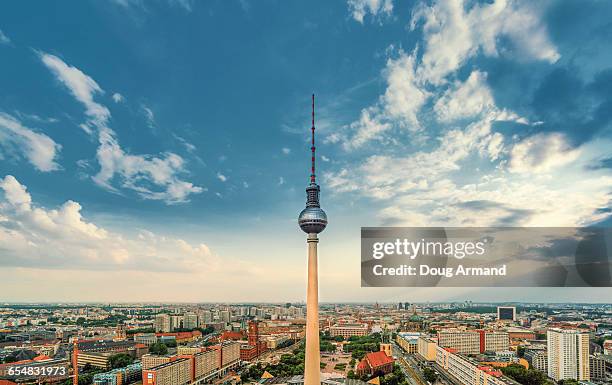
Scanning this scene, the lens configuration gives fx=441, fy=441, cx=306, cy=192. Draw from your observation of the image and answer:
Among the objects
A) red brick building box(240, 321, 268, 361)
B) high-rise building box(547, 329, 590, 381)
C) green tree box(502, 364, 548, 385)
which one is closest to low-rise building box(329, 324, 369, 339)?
red brick building box(240, 321, 268, 361)

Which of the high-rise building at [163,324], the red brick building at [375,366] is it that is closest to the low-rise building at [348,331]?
the high-rise building at [163,324]

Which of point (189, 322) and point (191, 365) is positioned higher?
point (191, 365)

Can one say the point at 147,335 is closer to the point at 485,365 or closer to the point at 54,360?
the point at 54,360

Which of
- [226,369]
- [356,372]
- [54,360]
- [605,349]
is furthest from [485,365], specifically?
[54,360]

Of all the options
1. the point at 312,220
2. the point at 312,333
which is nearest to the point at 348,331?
the point at 312,333

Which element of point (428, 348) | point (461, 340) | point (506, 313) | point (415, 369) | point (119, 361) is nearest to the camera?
point (415, 369)

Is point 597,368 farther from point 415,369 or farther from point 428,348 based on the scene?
point 428,348

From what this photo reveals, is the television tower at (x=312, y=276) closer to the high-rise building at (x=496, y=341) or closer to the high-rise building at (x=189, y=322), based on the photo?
the high-rise building at (x=496, y=341)
